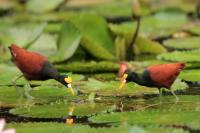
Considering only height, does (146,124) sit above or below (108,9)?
below

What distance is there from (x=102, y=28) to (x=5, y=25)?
72.3 inches

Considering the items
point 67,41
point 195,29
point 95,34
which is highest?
point 195,29

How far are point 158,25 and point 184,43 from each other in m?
1.05

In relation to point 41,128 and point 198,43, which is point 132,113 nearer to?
Answer: point 41,128

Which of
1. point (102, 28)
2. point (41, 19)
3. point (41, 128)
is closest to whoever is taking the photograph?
point (41, 128)

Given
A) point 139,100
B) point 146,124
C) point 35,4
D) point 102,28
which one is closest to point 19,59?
point 139,100

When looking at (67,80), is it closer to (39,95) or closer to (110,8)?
(39,95)

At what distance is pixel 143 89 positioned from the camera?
3.62 metres

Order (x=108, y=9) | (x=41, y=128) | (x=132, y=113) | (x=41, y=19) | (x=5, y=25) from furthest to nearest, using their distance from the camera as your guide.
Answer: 1. (x=108, y=9)
2. (x=41, y=19)
3. (x=5, y=25)
4. (x=132, y=113)
5. (x=41, y=128)

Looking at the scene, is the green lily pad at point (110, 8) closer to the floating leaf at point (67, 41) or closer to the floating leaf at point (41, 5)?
the floating leaf at point (41, 5)

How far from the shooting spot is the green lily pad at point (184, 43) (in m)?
4.97

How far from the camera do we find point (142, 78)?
11.1 feet

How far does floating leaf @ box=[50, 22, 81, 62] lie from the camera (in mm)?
4363

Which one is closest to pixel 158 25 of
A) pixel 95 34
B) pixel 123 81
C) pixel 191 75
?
pixel 95 34
